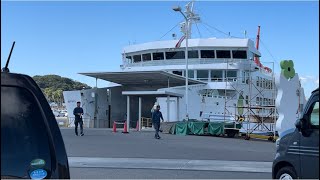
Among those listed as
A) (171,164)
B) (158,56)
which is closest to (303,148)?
(171,164)

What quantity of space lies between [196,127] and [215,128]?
1273 mm

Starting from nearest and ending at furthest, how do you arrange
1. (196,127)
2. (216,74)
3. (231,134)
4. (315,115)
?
(315,115) < (231,134) < (196,127) < (216,74)

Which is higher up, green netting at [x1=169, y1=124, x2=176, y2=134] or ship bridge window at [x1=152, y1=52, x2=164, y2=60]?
ship bridge window at [x1=152, y1=52, x2=164, y2=60]

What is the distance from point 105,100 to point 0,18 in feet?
140

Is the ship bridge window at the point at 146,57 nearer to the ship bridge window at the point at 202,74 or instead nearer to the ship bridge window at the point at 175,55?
the ship bridge window at the point at 175,55

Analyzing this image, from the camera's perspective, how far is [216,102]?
41.2 meters

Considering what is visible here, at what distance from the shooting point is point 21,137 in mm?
3328

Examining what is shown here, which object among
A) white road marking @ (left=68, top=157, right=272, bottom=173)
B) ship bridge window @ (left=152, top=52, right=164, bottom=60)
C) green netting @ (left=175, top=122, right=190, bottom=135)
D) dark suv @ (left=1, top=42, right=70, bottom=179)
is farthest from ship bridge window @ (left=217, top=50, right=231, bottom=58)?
dark suv @ (left=1, top=42, right=70, bottom=179)

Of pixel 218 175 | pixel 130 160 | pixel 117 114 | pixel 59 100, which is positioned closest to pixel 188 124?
pixel 130 160

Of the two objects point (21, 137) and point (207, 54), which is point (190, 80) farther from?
point (21, 137)

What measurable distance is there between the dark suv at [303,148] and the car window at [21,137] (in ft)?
14.5

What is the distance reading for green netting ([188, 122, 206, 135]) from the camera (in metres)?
26.6

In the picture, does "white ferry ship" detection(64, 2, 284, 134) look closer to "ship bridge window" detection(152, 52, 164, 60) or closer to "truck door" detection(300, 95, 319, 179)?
"ship bridge window" detection(152, 52, 164, 60)

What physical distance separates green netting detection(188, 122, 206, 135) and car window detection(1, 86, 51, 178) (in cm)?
2347
